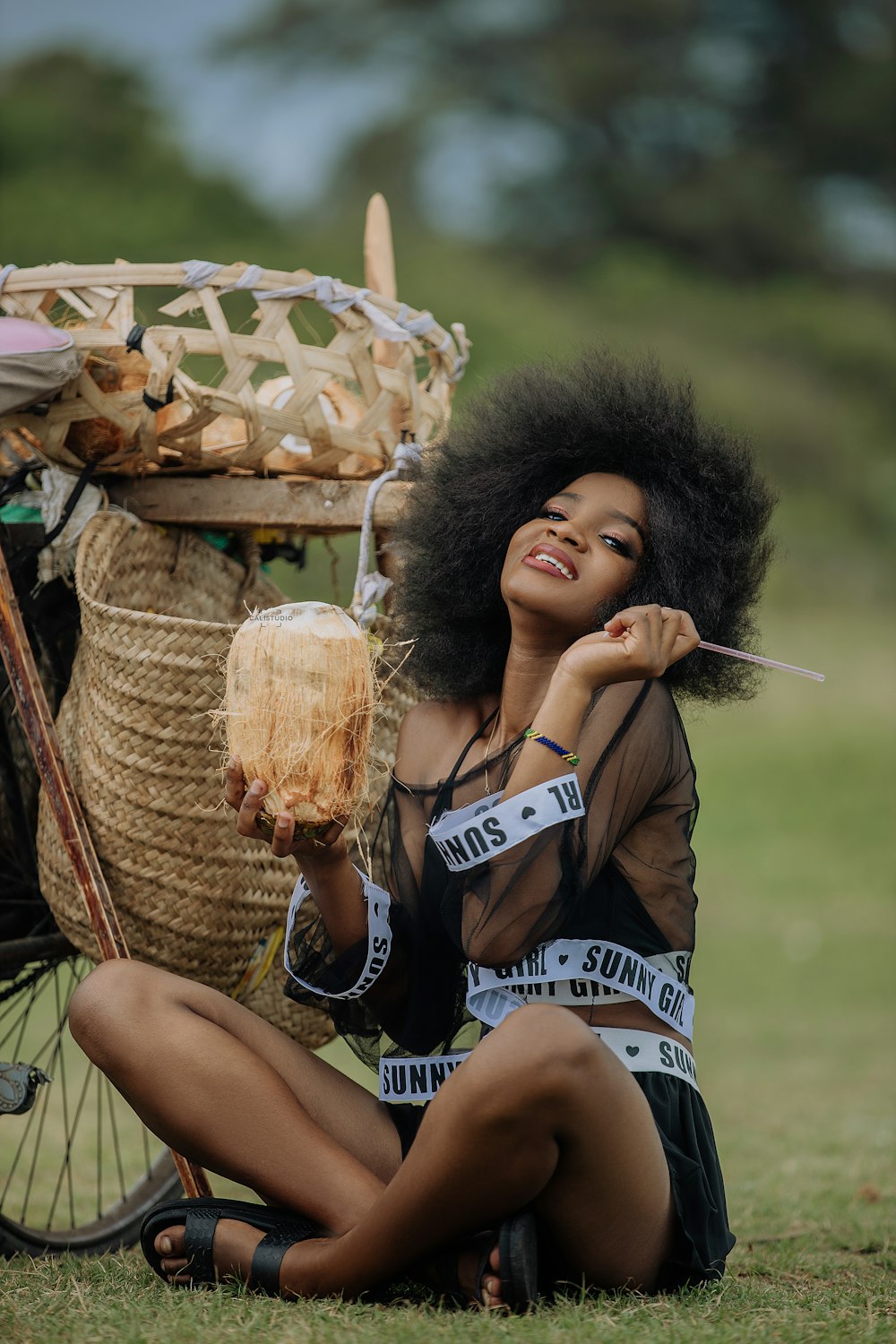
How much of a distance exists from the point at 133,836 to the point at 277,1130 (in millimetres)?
591

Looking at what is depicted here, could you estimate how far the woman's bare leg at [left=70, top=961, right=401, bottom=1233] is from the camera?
8.07ft

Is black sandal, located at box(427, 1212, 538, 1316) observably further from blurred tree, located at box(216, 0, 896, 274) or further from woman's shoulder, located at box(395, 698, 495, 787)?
blurred tree, located at box(216, 0, 896, 274)

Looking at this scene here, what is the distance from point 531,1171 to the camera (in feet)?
7.23

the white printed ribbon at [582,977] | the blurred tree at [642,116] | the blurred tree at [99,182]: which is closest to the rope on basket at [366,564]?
the white printed ribbon at [582,977]

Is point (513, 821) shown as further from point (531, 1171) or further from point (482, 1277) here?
point (482, 1277)

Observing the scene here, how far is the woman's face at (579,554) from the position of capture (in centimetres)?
262

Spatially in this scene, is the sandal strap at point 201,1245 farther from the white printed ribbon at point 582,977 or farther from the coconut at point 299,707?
the coconut at point 299,707

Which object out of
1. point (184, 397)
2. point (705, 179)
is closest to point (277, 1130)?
point (184, 397)

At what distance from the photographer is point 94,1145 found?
16.0 feet

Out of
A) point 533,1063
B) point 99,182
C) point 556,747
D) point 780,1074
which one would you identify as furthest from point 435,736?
point 99,182

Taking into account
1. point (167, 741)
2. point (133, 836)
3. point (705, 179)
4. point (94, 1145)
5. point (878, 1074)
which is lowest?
point (705, 179)

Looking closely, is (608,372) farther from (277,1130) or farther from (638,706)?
(277,1130)

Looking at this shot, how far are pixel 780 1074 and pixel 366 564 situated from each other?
3.83m

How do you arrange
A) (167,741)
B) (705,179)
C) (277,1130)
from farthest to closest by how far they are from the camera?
(705,179)
(167,741)
(277,1130)
